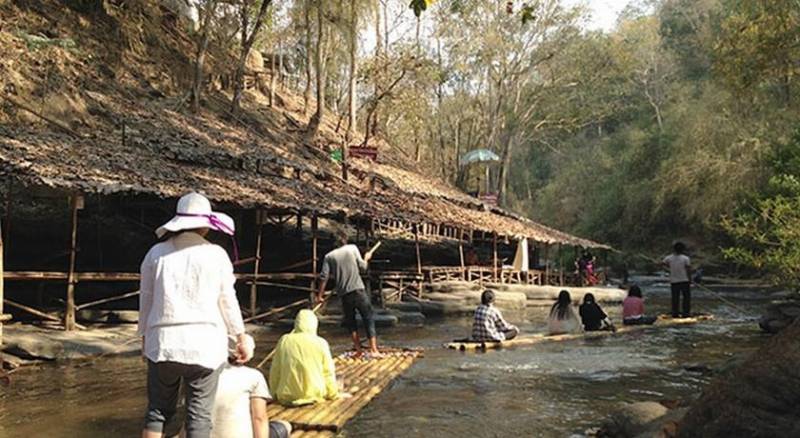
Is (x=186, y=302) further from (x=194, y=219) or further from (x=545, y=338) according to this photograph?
(x=545, y=338)

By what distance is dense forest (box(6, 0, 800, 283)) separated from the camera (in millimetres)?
19172

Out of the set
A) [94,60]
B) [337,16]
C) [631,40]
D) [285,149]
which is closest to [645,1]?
[631,40]

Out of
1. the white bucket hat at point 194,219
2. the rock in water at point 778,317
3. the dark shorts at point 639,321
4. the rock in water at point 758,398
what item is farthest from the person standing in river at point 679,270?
the white bucket hat at point 194,219

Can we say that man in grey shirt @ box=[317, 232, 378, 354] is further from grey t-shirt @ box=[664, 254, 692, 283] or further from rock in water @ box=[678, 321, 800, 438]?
grey t-shirt @ box=[664, 254, 692, 283]

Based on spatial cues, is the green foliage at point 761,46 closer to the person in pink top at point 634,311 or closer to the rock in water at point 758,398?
the person in pink top at point 634,311

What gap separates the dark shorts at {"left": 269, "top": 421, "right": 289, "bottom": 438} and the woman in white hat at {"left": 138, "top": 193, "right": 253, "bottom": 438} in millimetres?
947

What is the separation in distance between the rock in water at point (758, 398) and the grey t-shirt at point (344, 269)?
5152 mm

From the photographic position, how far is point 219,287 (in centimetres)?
380

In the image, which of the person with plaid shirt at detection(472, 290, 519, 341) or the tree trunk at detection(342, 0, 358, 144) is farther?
the tree trunk at detection(342, 0, 358, 144)

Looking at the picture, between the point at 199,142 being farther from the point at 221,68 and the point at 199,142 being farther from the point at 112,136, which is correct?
the point at 221,68

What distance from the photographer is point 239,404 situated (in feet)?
13.6

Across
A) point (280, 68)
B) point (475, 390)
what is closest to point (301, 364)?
point (475, 390)

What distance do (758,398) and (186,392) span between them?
3117 millimetres

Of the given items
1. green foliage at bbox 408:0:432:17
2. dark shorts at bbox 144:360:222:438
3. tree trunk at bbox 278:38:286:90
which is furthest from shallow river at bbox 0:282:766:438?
tree trunk at bbox 278:38:286:90
